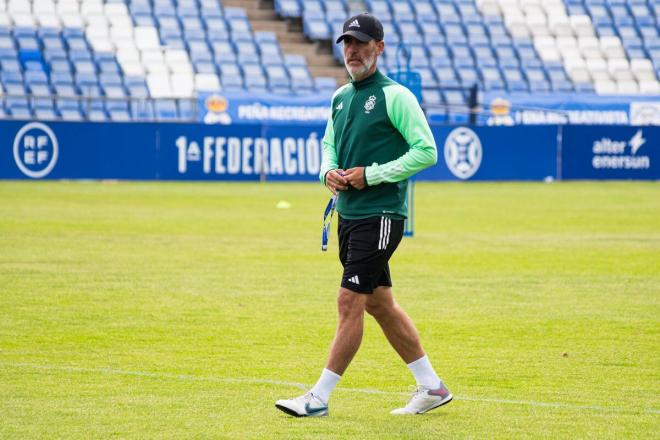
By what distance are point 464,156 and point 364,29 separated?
29.6m

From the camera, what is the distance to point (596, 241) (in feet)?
61.6

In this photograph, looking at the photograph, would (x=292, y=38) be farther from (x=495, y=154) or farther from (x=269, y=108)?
(x=495, y=154)

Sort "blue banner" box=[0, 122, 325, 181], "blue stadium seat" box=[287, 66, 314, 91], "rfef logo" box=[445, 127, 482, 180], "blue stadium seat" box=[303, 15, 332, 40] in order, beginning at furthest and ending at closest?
"blue stadium seat" box=[303, 15, 332, 40]
"blue stadium seat" box=[287, 66, 314, 91]
"rfef logo" box=[445, 127, 482, 180]
"blue banner" box=[0, 122, 325, 181]

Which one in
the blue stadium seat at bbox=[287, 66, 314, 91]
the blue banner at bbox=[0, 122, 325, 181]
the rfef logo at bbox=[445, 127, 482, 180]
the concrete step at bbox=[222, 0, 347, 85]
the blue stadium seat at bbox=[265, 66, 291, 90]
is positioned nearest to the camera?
→ the blue banner at bbox=[0, 122, 325, 181]

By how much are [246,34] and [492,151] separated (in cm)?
1078

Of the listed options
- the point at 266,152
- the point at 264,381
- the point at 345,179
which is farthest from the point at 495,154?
the point at 345,179

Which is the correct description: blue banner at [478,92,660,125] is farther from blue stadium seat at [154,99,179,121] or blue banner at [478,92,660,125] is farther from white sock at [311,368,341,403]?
white sock at [311,368,341,403]

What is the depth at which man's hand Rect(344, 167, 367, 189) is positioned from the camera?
6859mm

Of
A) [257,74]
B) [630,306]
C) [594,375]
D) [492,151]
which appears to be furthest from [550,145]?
[594,375]

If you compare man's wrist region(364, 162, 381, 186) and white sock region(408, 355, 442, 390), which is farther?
white sock region(408, 355, 442, 390)

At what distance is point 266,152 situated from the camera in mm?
34469

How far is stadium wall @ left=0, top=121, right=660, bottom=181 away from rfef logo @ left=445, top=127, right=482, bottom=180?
29mm

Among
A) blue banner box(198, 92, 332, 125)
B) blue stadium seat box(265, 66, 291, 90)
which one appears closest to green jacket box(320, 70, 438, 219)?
blue banner box(198, 92, 332, 125)

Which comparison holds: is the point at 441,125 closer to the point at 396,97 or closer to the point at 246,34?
the point at 246,34
